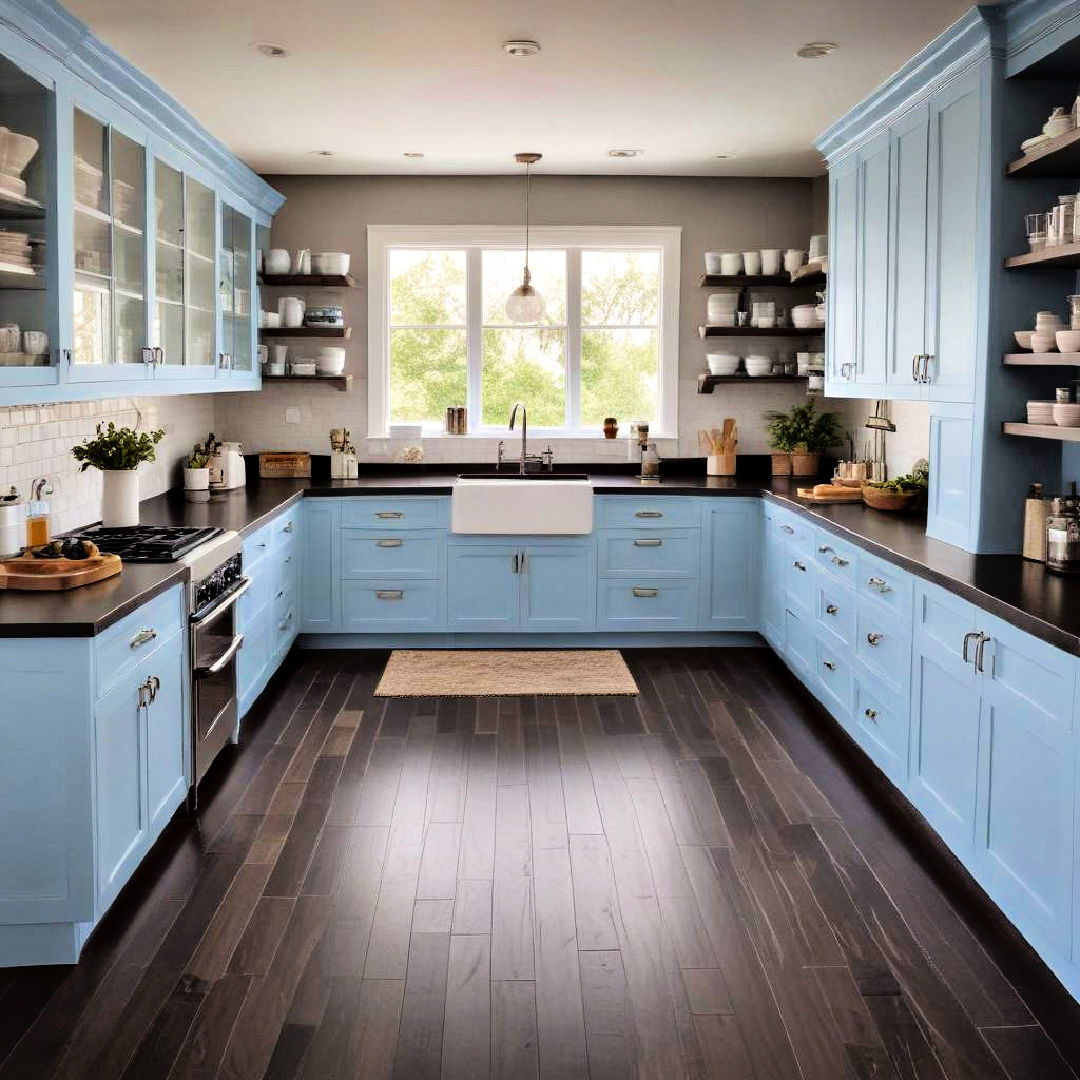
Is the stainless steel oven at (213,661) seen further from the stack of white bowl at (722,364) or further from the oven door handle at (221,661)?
the stack of white bowl at (722,364)

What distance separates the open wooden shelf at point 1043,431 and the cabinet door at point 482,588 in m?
3.10

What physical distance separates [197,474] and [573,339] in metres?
2.43

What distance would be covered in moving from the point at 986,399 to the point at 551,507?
2.86m

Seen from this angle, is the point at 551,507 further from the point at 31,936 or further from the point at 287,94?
the point at 31,936

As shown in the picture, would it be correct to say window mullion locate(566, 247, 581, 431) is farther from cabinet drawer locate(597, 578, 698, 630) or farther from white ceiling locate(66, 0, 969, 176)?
cabinet drawer locate(597, 578, 698, 630)

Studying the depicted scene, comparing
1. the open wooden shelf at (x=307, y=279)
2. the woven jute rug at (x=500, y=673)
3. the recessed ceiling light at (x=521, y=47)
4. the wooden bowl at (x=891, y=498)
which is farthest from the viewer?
the open wooden shelf at (x=307, y=279)

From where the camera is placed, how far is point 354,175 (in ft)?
23.1

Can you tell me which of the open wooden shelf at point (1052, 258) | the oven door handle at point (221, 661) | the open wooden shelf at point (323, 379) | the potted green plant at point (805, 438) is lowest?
the oven door handle at point (221, 661)

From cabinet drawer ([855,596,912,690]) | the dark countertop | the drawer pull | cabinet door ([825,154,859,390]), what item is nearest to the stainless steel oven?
the dark countertop

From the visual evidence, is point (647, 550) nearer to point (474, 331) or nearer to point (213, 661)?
point (474, 331)

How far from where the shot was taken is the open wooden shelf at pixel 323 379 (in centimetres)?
695

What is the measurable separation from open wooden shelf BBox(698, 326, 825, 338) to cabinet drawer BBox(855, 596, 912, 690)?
107 inches

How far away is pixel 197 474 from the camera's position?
6145 mm

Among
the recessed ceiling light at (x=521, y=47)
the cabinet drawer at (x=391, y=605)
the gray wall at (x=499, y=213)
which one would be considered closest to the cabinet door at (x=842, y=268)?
the gray wall at (x=499, y=213)
